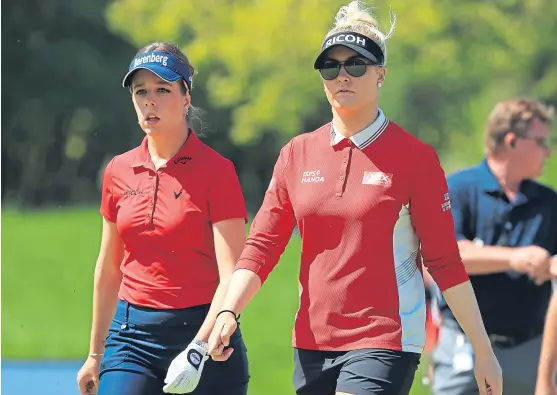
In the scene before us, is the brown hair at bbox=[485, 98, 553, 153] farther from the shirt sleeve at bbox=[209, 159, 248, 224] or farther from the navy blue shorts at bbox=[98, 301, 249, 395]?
the navy blue shorts at bbox=[98, 301, 249, 395]

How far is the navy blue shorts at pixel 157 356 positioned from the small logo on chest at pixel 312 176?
74cm

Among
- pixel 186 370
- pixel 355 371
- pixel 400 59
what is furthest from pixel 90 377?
pixel 400 59

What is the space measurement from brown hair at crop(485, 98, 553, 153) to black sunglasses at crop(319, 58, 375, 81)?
176 centimetres

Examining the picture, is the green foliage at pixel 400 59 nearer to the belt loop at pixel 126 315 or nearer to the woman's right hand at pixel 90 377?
Answer: the woman's right hand at pixel 90 377

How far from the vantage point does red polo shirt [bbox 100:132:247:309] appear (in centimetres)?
424

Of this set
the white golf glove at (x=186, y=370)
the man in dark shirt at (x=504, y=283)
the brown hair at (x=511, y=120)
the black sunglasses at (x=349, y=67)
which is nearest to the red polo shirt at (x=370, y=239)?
the black sunglasses at (x=349, y=67)

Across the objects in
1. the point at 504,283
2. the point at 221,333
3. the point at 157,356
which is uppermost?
the point at 504,283

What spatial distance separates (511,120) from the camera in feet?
17.9

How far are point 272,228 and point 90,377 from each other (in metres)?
1.13

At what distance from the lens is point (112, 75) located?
11742 millimetres

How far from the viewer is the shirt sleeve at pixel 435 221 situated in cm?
374

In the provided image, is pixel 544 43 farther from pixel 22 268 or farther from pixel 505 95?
pixel 22 268

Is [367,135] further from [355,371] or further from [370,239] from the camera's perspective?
[355,371]

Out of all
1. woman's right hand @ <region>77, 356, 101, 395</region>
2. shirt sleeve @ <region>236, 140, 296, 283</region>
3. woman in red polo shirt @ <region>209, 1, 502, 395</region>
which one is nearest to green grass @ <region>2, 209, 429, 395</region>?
woman's right hand @ <region>77, 356, 101, 395</region>
